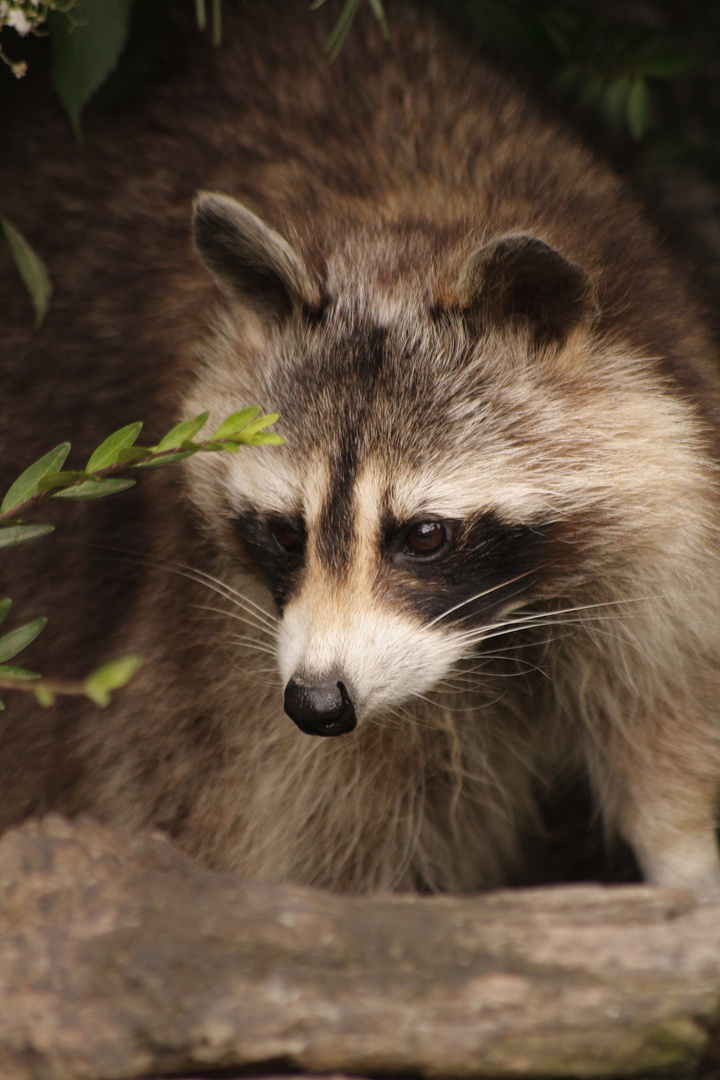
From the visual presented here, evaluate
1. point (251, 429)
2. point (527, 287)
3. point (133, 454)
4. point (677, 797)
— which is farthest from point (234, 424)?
point (677, 797)

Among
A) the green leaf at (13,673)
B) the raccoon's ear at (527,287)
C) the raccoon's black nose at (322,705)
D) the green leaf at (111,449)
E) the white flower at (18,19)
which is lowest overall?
the raccoon's black nose at (322,705)

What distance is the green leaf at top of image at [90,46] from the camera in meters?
2.47

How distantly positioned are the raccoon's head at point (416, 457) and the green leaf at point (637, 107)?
3.74 feet

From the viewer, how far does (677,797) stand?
2.54m

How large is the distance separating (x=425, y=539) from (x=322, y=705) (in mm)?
365

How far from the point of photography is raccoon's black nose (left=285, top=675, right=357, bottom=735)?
6.48 feet

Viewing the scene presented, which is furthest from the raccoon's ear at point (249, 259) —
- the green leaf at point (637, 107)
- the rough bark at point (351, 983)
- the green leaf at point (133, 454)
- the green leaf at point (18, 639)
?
the green leaf at point (637, 107)

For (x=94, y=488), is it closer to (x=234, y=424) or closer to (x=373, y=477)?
(x=234, y=424)

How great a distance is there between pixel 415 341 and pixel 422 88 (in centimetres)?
86

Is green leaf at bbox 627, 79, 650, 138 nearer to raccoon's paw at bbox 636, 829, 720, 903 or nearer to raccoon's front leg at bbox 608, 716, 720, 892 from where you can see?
raccoon's front leg at bbox 608, 716, 720, 892

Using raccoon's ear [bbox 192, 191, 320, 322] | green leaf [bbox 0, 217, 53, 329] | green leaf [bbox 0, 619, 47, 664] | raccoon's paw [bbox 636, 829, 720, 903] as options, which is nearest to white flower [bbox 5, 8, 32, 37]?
green leaf [bbox 0, 217, 53, 329]

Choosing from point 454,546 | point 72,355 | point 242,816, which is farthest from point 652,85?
point 242,816

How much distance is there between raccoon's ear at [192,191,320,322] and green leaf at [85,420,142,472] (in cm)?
51

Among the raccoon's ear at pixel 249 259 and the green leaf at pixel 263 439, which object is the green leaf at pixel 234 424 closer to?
the green leaf at pixel 263 439
